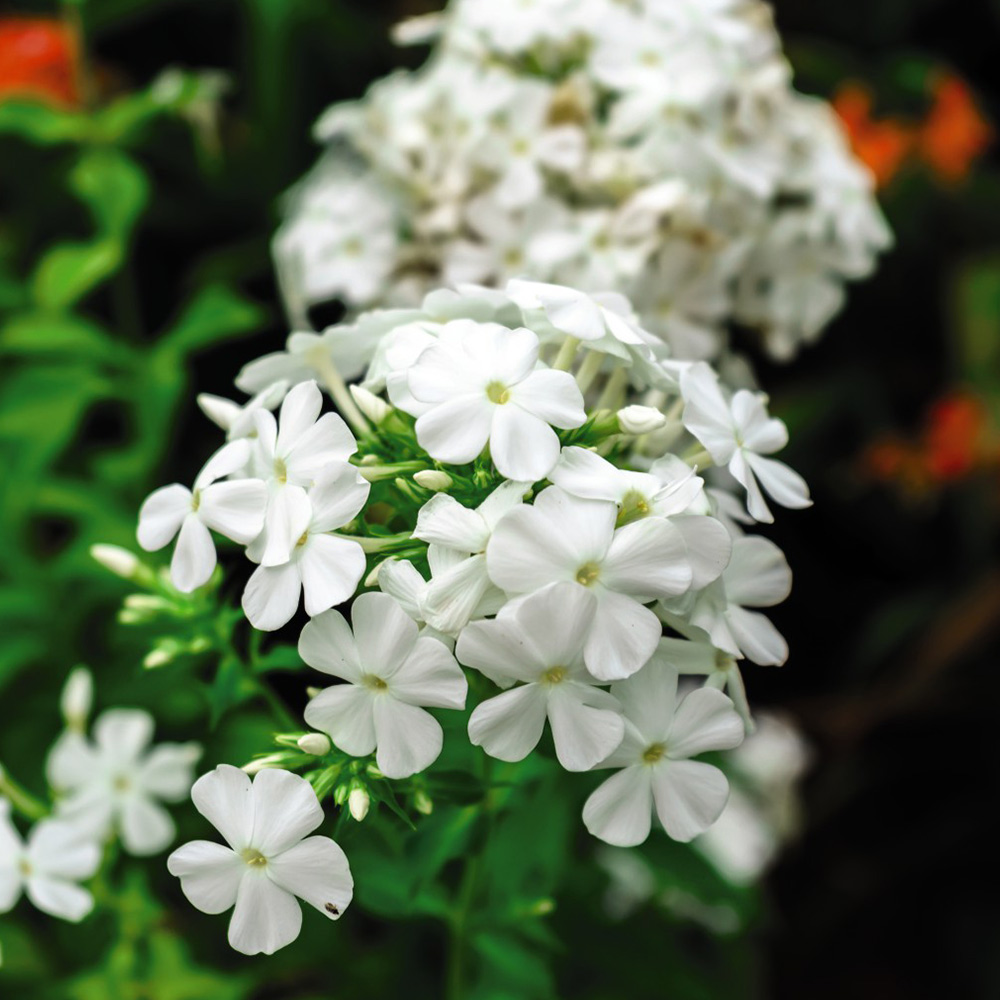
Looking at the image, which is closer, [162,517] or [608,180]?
[162,517]

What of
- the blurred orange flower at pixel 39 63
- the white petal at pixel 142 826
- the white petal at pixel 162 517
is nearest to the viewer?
the white petal at pixel 162 517

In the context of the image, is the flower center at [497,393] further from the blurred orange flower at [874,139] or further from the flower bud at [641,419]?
the blurred orange flower at [874,139]

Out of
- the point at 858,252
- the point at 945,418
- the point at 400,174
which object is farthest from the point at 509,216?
the point at 945,418

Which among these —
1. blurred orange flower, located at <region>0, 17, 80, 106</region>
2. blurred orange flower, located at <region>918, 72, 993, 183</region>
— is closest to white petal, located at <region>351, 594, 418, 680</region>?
blurred orange flower, located at <region>0, 17, 80, 106</region>

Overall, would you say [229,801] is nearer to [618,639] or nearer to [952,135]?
[618,639]

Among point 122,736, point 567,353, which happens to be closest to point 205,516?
point 567,353

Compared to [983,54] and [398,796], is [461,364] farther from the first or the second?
[983,54]

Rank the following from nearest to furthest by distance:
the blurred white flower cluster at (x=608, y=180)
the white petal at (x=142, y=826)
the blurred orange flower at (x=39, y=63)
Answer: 1. the white petal at (x=142, y=826)
2. the blurred white flower cluster at (x=608, y=180)
3. the blurred orange flower at (x=39, y=63)

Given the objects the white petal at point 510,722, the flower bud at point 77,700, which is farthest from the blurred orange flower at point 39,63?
the white petal at point 510,722
